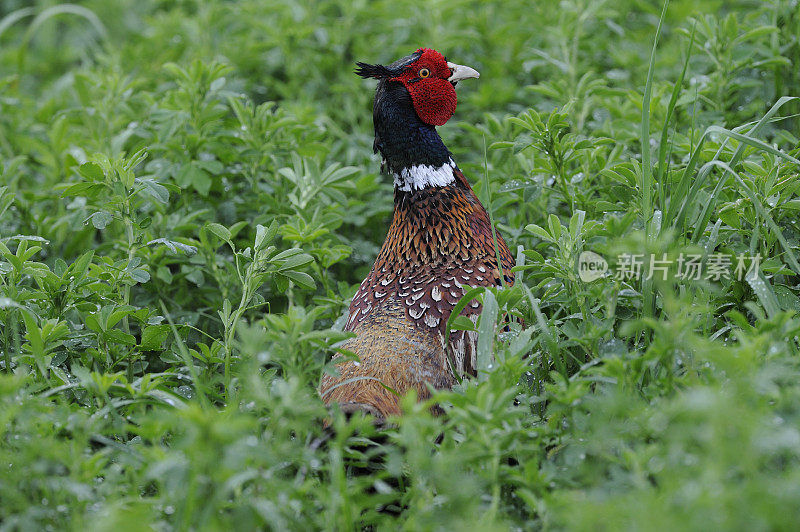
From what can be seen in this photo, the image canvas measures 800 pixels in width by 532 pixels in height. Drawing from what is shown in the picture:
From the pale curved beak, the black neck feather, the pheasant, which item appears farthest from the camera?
the pale curved beak

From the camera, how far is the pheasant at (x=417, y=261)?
111 inches

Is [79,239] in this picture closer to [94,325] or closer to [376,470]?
[94,325]

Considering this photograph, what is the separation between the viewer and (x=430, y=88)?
3.36 m

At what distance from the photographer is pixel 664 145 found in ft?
9.33

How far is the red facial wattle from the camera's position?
3.35 metres

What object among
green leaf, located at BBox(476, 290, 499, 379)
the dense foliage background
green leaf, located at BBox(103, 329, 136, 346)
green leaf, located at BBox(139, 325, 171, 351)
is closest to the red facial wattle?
the dense foliage background

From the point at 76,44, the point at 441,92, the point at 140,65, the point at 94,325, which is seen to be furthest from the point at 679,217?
the point at 76,44

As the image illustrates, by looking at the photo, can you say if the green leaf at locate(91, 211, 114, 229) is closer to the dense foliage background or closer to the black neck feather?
the dense foliage background

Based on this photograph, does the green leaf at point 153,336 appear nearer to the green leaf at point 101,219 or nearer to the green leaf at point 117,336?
the green leaf at point 117,336

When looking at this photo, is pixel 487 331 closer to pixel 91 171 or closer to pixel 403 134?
pixel 403 134

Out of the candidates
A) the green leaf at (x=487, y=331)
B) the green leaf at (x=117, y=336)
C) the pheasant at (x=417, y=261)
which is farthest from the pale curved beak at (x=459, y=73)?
the green leaf at (x=117, y=336)

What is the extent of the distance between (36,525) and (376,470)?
944mm

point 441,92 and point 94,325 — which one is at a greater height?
point 441,92

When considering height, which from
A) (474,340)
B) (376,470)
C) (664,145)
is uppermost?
(664,145)
